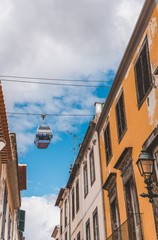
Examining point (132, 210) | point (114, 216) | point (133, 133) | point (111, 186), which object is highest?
point (133, 133)

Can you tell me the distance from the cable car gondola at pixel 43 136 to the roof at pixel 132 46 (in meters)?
2.57

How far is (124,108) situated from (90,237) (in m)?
7.03

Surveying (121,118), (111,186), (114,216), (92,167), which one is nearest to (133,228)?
(114,216)

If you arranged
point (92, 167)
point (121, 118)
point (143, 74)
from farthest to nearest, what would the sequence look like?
point (92, 167)
point (121, 118)
point (143, 74)

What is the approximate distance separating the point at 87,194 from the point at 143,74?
28.0ft

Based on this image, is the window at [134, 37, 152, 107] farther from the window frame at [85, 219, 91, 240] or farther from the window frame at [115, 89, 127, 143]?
the window frame at [85, 219, 91, 240]

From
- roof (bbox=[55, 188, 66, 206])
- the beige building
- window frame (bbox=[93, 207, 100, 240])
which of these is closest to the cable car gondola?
the beige building

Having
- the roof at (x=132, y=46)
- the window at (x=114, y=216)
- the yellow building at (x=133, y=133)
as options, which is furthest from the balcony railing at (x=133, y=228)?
the roof at (x=132, y=46)

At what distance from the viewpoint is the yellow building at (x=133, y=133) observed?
9555mm

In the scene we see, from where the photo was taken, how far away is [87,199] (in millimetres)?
17359

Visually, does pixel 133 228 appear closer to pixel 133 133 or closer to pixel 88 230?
pixel 133 133

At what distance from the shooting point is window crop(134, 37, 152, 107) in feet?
32.9

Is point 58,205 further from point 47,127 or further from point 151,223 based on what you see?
point 151,223

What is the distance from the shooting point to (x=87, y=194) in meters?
17.5
